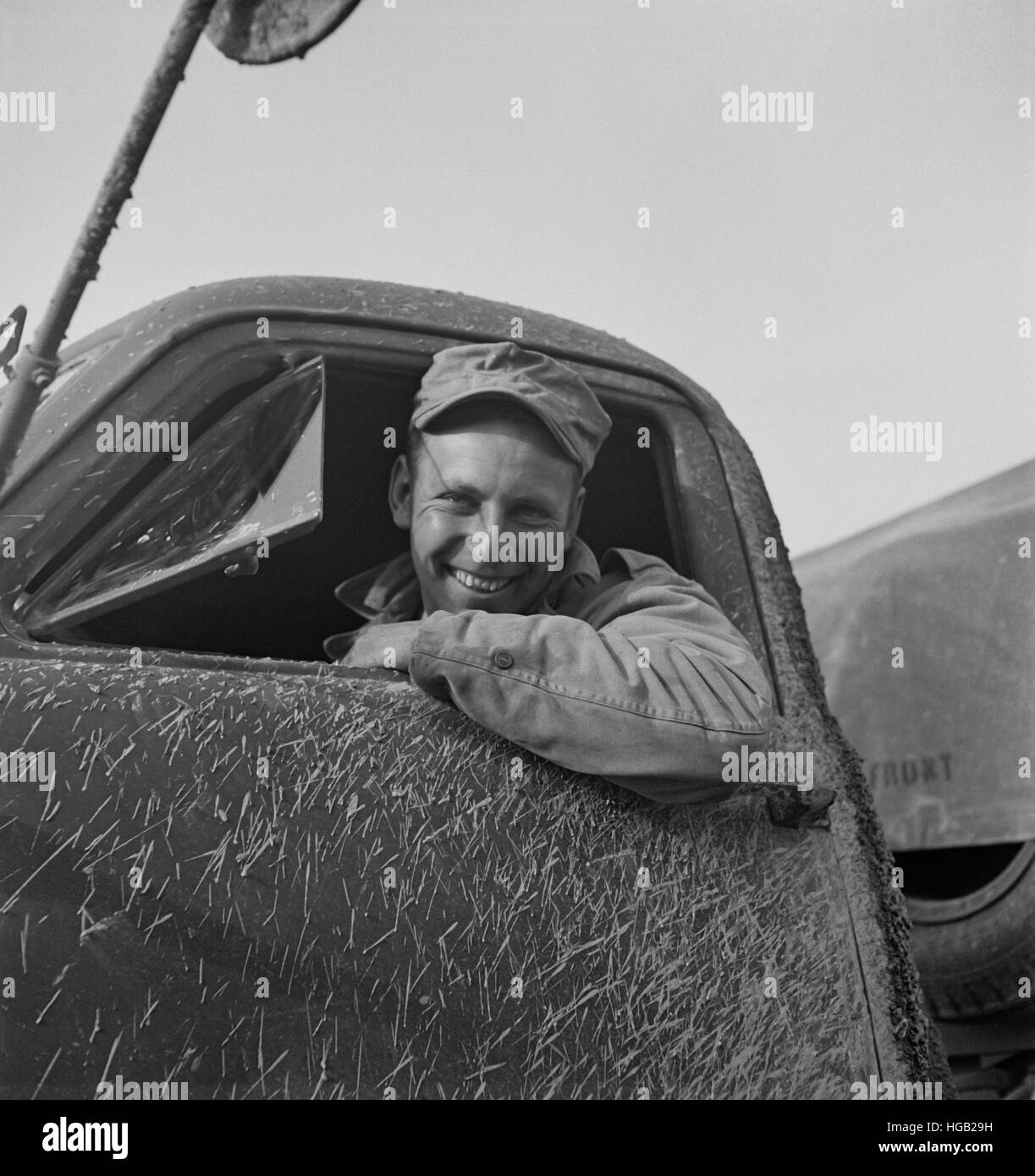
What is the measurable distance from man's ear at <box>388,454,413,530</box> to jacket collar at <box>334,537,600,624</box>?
65 mm

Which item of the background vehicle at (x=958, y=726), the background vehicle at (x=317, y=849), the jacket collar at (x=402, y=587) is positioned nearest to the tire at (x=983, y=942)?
the background vehicle at (x=958, y=726)

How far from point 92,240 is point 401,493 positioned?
55cm

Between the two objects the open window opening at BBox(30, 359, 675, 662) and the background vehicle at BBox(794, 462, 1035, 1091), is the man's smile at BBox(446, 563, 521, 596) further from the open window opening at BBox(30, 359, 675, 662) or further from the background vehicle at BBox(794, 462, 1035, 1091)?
the background vehicle at BBox(794, 462, 1035, 1091)

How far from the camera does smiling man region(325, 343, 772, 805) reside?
5.57 ft

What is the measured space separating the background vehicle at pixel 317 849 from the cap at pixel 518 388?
6 centimetres

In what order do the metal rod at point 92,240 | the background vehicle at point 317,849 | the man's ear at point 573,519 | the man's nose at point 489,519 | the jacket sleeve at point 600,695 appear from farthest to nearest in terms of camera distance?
the man's ear at point 573,519
the man's nose at point 489,519
the metal rod at point 92,240
the jacket sleeve at point 600,695
the background vehicle at point 317,849

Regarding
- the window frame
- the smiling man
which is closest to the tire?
the window frame

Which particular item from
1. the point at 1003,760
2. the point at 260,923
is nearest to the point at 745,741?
the point at 260,923

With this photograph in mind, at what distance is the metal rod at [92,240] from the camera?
5.86 feet

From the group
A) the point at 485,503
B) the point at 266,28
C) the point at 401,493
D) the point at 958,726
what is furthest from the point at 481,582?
the point at 958,726

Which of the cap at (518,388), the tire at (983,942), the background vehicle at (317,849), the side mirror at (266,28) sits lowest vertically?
the tire at (983,942)

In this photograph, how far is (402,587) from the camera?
2.09m

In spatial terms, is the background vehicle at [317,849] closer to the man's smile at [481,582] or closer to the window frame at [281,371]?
the window frame at [281,371]

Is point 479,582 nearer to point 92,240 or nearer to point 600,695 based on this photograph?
point 600,695
